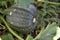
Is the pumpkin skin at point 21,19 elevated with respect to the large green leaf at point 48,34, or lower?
lower

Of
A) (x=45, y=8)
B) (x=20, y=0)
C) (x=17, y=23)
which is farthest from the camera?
(x=45, y=8)

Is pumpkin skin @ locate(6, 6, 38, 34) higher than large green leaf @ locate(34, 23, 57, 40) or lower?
lower

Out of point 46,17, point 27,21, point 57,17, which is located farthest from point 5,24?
point 57,17

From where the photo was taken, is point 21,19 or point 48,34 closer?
point 48,34

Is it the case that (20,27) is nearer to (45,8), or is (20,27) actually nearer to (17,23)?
(17,23)

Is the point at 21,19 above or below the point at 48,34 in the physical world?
below

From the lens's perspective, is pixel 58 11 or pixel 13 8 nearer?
pixel 13 8

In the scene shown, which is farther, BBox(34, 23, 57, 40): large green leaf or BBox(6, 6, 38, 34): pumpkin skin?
BBox(6, 6, 38, 34): pumpkin skin

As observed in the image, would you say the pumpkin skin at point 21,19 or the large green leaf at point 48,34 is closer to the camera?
the large green leaf at point 48,34
